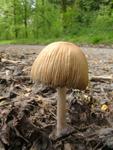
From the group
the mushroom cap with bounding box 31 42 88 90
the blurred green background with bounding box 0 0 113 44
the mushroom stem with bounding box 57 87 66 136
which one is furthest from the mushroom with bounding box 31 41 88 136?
the blurred green background with bounding box 0 0 113 44

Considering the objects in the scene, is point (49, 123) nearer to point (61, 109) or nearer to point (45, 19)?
point (61, 109)

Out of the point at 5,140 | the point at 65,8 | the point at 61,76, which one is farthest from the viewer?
the point at 65,8

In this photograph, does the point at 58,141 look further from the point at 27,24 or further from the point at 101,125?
the point at 27,24

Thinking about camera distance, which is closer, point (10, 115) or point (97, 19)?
point (10, 115)

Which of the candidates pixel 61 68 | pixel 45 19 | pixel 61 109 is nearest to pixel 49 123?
pixel 61 109

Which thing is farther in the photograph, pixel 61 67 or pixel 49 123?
pixel 49 123

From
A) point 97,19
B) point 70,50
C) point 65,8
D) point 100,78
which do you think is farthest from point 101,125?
point 65,8

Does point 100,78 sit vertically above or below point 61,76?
below

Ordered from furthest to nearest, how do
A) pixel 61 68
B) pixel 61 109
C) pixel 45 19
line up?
pixel 45 19, pixel 61 109, pixel 61 68

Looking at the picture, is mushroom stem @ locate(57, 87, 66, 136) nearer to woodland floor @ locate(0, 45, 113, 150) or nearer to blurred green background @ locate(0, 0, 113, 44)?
woodland floor @ locate(0, 45, 113, 150)
